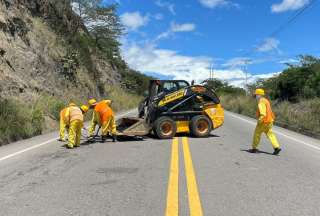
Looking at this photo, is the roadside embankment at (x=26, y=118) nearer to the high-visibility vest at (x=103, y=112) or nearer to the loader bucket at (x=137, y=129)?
the high-visibility vest at (x=103, y=112)

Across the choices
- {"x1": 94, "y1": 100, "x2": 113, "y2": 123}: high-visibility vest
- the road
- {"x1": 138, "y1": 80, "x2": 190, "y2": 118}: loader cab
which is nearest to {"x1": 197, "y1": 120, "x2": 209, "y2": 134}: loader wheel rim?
{"x1": 138, "y1": 80, "x2": 190, "y2": 118}: loader cab

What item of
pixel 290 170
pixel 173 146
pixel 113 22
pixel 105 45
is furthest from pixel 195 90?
pixel 105 45

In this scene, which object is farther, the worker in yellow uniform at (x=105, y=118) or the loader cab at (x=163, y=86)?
the loader cab at (x=163, y=86)

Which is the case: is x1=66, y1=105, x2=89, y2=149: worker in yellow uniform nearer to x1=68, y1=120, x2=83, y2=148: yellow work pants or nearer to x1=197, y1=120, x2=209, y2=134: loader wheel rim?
x1=68, y1=120, x2=83, y2=148: yellow work pants

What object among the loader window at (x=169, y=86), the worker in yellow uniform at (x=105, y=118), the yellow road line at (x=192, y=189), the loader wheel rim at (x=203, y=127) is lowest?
the yellow road line at (x=192, y=189)

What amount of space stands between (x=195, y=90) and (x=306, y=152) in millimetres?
4671

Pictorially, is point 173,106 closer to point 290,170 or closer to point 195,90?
point 195,90

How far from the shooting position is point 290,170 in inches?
357

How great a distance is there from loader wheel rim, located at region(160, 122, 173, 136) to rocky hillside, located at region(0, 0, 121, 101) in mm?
7993

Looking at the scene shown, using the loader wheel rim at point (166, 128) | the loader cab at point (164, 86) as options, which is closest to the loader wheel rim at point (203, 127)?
the loader wheel rim at point (166, 128)

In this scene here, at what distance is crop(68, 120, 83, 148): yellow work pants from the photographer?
12.6 m

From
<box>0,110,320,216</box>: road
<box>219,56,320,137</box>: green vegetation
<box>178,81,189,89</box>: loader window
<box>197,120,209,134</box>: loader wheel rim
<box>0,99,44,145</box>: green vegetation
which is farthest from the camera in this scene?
<box>219,56,320,137</box>: green vegetation

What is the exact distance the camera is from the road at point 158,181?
20.1 feet

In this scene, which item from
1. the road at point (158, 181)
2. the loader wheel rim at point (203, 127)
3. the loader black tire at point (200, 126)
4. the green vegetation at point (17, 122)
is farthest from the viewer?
the loader wheel rim at point (203, 127)
